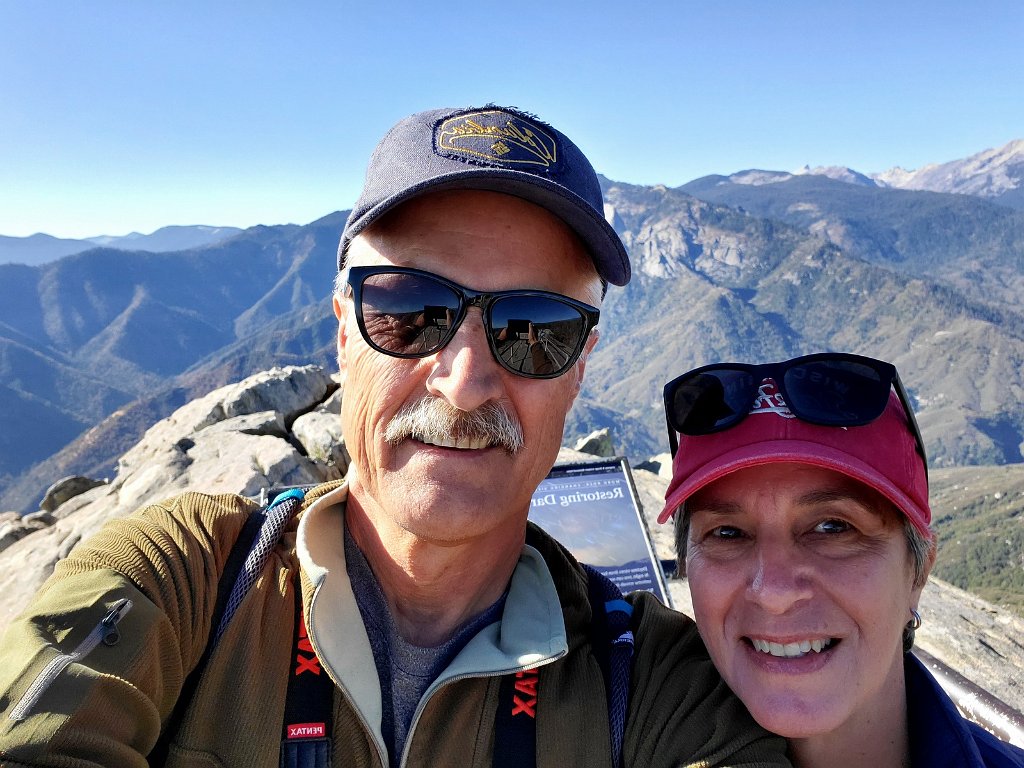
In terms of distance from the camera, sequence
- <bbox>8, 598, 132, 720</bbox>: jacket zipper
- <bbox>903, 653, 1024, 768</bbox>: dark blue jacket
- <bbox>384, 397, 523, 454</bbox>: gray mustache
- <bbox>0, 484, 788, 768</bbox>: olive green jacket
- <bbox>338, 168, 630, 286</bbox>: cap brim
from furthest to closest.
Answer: <bbox>384, 397, 523, 454</bbox>: gray mustache < <bbox>338, 168, 630, 286</bbox>: cap brim < <bbox>903, 653, 1024, 768</bbox>: dark blue jacket < <bbox>0, 484, 788, 768</bbox>: olive green jacket < <bbox>8, 598, 132, 720</bbox>: jacket zipper

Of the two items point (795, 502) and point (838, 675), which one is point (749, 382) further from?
point (838, 675)

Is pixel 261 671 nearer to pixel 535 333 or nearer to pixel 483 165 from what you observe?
pixel 535 333

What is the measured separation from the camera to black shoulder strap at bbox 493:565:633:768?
2.24 m

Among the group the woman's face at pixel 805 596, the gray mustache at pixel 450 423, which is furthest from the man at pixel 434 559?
the woman's face at pixel 805 596

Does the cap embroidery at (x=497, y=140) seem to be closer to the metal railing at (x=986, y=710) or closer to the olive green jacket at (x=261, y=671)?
the olive green jacket at (x=261, y=671)

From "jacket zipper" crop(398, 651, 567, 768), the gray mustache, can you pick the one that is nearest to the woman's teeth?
"jacket zipper" crop(398, 651, 567, 768)

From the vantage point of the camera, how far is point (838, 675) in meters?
2.21

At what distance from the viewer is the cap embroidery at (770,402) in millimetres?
2506

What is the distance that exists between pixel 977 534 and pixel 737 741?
691 ft

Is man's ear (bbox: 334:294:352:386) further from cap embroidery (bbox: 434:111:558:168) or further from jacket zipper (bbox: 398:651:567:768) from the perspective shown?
jacket zipper (bbox: 398:651:567:768)

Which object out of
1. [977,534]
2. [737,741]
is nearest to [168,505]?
[737,741]

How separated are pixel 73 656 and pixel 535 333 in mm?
1827

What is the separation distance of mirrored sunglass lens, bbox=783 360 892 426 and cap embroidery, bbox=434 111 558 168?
1.31 metres

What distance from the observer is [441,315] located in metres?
2.50
